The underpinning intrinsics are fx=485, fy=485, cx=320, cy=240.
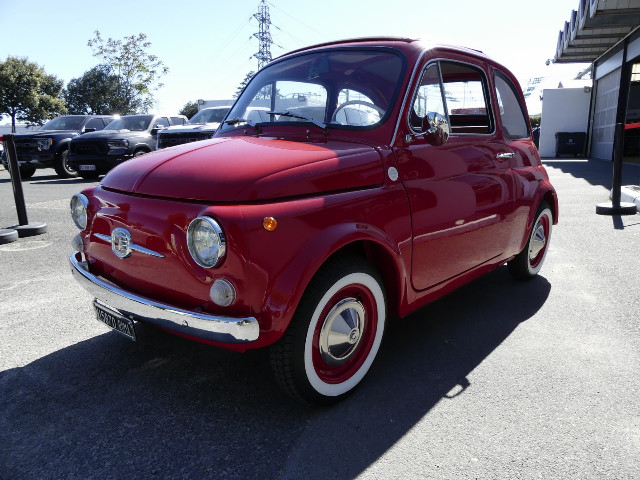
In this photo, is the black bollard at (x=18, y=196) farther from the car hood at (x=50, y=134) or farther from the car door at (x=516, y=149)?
the car hood at (x=50, y=134)

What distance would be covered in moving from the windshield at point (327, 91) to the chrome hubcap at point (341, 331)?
1.04 m

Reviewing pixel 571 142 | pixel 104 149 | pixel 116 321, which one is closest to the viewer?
pixel 116 321

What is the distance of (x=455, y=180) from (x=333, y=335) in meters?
1.28

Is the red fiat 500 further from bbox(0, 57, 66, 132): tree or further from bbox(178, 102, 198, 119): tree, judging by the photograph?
bbox(178, 102, 198, 119): tree

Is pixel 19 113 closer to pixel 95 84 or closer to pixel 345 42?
pixel 95 84

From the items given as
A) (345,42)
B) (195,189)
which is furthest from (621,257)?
(195,189)

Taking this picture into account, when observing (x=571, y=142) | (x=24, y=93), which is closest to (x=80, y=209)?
(x=571, y=142)

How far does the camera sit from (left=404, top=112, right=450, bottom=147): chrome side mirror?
8.73 feet

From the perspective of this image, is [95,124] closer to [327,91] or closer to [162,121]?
[162,121]

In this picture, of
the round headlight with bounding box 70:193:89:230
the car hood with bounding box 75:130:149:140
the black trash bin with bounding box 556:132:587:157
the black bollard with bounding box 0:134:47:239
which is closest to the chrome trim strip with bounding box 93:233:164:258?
the round headlight with bounding box 70:193:89:230

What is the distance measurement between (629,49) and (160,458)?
18.4 metres

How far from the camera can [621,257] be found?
16.0ft

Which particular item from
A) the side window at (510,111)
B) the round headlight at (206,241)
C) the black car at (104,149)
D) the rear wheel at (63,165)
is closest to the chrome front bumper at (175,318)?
the round headlight at (206,241)

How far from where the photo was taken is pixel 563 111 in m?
22.1
